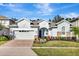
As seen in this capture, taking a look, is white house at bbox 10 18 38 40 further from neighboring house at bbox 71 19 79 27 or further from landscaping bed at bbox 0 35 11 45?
neighboring house at bbox 71 19 79 27

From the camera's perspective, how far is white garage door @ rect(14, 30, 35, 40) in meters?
7.55

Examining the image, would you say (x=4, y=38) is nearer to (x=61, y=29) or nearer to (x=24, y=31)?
(x=24, y=31)

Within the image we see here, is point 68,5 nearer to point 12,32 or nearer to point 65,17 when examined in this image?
point 65,17

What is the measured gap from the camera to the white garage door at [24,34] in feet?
24.8

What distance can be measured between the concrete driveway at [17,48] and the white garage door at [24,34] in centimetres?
10

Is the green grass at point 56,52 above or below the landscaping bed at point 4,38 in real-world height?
below

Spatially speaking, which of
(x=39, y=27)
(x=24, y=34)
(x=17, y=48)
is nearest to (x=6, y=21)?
(x=24, y=34)

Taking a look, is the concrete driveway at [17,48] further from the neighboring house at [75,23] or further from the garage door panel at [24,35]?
the neighboring house at [75,23]

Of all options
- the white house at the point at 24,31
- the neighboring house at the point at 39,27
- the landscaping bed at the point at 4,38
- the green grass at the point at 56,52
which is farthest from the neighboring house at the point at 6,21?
the green grass at the point at 56,52

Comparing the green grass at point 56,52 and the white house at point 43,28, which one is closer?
the green grass at point 56,52

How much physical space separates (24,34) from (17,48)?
15.3 inches

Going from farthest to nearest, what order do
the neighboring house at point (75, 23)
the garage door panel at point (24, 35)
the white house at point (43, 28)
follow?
the garage door panel at point (24, 35), the white house at point (43, 28), the neighboring house at point (75, 23)

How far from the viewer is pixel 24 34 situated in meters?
7.66

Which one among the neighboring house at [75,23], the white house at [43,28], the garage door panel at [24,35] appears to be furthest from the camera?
the garage door panel at [24,35]
